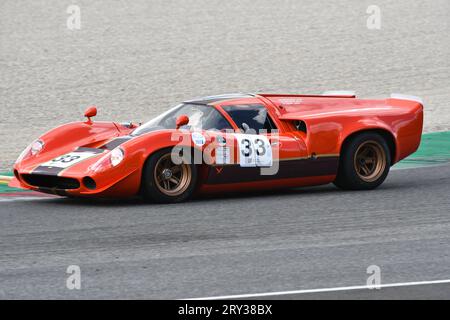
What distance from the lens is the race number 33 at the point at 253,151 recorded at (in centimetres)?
1110

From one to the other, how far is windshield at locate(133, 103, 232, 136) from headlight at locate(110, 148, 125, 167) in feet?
2.62

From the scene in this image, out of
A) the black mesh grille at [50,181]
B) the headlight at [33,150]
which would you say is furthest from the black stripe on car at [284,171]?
the headlight at [33,150]

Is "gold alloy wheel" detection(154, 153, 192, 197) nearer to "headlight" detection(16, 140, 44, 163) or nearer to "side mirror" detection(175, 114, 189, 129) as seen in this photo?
"side mirror" detection(175, 114, 189, 129)

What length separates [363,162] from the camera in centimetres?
1198

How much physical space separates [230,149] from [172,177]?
25.7 inches

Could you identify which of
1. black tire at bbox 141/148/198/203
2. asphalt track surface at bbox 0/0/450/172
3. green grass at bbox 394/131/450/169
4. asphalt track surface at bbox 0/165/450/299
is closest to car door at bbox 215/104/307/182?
asphalt track surface at bbox 0/165/450/299

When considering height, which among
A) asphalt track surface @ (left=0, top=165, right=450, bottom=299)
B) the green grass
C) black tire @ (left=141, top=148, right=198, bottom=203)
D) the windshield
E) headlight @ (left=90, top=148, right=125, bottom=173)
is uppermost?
the windshield

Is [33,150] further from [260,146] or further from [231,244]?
[231,244]

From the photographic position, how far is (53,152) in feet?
37.5

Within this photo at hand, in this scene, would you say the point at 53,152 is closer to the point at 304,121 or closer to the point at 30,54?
the point at 304,121

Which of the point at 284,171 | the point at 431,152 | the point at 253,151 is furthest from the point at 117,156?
the point at 431,152

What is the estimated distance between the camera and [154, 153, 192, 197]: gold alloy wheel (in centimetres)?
1081
